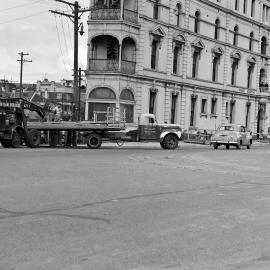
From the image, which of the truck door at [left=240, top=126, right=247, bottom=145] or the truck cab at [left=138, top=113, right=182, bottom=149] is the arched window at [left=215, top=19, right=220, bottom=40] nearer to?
the truck door at [left=240, top=126, right=247, bottom=145]

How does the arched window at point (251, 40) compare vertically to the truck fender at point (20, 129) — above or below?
above

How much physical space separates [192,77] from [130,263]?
4387 cm

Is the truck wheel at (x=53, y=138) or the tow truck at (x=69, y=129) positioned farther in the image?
the truck wheel at (x=53, y=138)

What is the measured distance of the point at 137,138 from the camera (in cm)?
3103

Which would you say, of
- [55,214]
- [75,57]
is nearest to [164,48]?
[75,57]

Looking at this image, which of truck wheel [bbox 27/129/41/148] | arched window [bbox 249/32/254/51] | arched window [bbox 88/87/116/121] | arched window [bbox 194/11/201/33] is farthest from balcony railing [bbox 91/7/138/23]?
arched window [bbox 249/32/254/51]

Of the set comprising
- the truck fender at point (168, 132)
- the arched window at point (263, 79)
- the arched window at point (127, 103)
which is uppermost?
the arched window at point (263, 79)

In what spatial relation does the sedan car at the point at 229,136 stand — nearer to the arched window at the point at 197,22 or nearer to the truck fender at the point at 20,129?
the truck fender at the point at 20,129

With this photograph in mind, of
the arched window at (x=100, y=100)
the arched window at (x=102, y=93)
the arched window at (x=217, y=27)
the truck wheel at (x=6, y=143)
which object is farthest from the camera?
the arched window at (x=217, y=27)

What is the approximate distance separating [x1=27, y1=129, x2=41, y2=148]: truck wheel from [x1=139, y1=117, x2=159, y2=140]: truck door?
19.5ft

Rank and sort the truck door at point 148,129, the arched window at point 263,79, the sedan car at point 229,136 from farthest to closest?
the arched window at point 263,79, the sedan car at point 229,136, the truck door at point 148,129

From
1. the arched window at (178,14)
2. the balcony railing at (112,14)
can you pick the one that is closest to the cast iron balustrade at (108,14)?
the balcony railing at (112,14)

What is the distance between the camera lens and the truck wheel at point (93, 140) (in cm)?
2984

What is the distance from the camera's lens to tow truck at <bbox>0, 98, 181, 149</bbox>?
27688 millimetres
